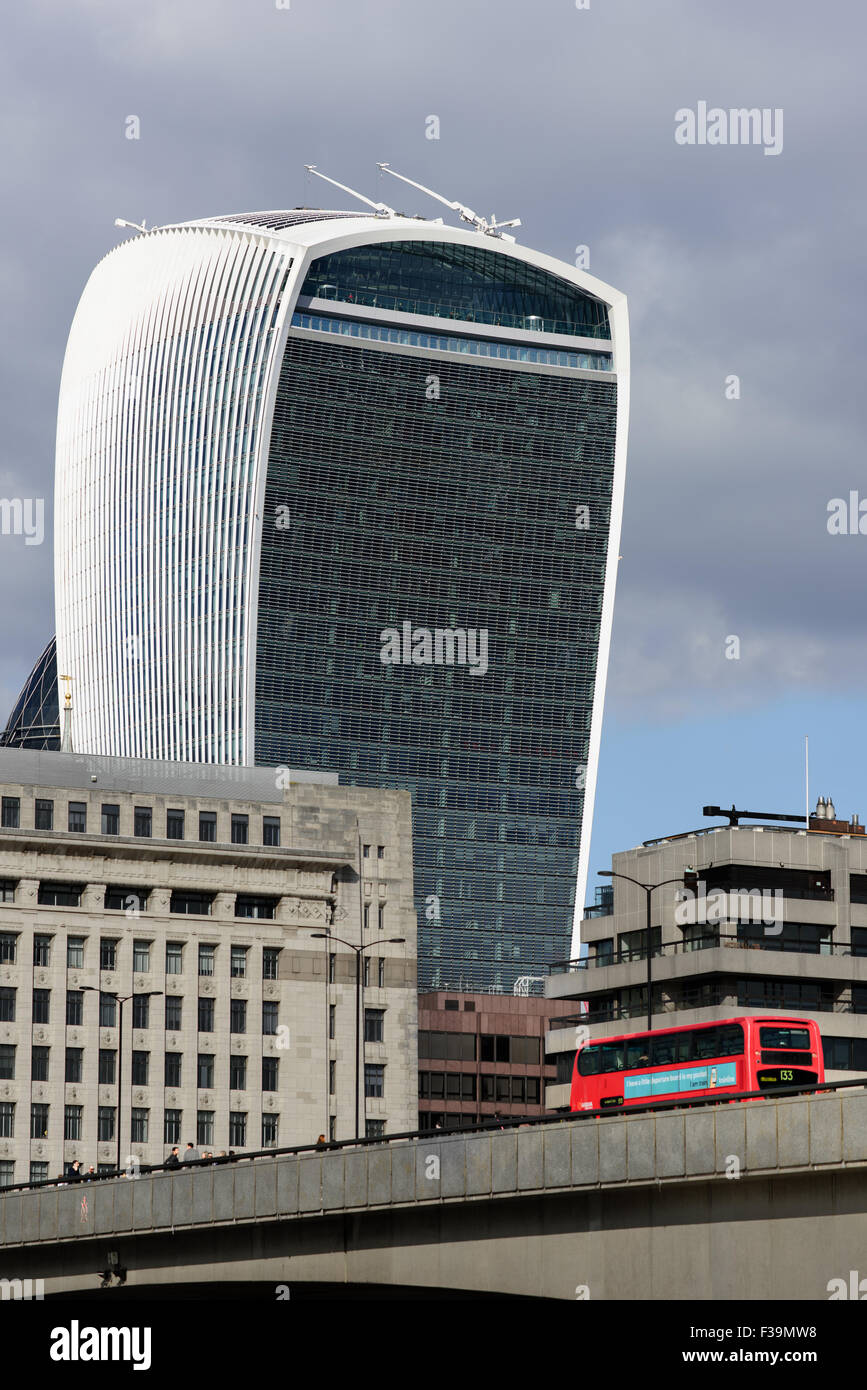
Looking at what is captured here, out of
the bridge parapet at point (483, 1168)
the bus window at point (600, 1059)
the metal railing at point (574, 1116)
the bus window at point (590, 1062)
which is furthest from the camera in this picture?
the bus window at point (590, 1062)

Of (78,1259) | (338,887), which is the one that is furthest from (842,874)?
(78,1259)

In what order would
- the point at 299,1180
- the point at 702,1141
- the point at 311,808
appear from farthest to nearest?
the point at 311,808 < the point at 299,1180 < the point at 702,1141

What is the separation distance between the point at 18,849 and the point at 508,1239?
105271 mm

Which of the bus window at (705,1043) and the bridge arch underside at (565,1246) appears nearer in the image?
the bridge arch underside at (565,1246)

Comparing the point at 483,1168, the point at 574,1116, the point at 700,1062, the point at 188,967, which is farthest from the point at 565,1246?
the point at 188,967

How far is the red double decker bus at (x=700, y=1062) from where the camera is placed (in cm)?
8838

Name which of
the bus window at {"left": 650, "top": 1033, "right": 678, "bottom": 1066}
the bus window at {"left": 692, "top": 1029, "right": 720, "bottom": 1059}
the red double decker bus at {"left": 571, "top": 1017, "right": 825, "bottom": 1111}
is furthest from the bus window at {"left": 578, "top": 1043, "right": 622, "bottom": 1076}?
the bus window at {"left": 692, "top": 1029, "right": 720, "bottom": 1059}

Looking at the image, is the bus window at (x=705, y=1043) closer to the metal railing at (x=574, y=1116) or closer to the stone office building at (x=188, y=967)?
the metal railing at (x=574, y=1116)

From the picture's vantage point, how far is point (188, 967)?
162m

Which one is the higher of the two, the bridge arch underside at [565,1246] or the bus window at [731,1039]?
the bus window at [731,1039]

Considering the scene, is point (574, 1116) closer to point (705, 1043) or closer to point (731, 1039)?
point (731, 1039)

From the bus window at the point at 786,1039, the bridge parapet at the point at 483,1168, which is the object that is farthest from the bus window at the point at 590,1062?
the bridge parapet at the point at 483,1168

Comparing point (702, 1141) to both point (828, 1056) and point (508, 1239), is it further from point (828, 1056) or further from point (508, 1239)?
point (828, 1056)
